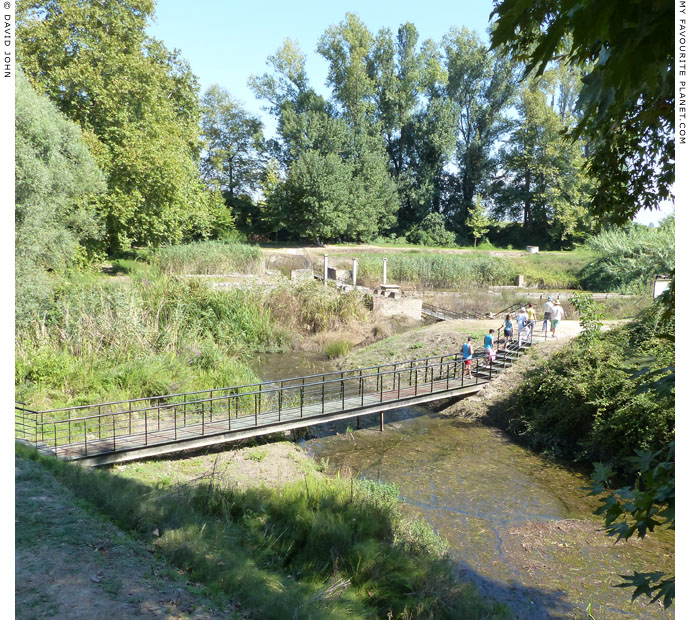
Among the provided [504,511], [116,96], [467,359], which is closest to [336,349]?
[467,359]

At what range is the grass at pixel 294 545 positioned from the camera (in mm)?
5535

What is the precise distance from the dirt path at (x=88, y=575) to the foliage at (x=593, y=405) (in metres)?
9.15

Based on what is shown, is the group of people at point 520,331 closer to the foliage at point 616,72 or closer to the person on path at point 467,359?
the person on path at point 467,359

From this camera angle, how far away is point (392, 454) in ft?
40.6

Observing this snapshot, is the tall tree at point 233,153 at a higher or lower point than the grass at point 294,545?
higher

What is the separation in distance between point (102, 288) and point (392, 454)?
11707mm

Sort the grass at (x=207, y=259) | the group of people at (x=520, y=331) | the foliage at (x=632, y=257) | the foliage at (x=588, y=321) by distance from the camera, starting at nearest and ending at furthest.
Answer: the foliage at (x=588, y=321)
the group of people at (x=520, y=331)
the grass at (x=207, y=259)
the foliage at (x=632, y=257)

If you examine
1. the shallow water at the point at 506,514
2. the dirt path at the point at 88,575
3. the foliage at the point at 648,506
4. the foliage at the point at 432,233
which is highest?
the foliage at the point at 432,233

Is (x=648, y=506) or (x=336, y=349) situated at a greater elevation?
(x=648, y=506)

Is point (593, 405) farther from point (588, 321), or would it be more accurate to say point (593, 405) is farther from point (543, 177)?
point (543, 177)

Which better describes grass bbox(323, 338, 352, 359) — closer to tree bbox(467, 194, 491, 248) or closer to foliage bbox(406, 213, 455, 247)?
foliage bbox(406, 213, 455, 247)

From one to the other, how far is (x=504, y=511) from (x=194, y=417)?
742 centimetres

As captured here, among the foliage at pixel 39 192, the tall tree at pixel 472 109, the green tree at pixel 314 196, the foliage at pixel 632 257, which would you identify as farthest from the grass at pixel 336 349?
the tall tree at pixel 472 109

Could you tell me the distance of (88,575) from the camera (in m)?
5.12
